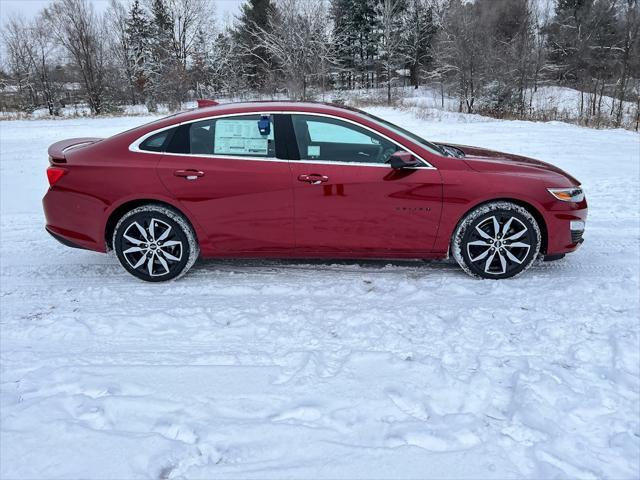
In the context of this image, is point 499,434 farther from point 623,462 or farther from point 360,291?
point 360,291

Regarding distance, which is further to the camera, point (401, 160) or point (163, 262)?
point (163, 262)

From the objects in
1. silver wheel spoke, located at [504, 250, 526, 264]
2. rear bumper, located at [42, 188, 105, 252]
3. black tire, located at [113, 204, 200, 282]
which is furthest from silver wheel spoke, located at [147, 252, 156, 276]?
silver wheel spoke, located at [504, 250, 526, 264]

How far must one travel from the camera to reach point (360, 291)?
364 cm

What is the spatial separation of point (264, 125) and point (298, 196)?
0.71 metres

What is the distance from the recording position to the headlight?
371 centimetres

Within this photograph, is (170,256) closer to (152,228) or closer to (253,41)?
(152,228)

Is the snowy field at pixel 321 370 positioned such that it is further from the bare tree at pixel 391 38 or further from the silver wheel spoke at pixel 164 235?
the bare tree at pixel 391 38

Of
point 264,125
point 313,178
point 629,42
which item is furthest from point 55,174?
point 629,42

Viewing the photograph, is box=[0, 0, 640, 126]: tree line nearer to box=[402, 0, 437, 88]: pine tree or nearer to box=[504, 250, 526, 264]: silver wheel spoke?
box=[402, 0, 437, 88]: pine tree

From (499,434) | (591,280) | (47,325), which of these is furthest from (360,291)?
(47,325)

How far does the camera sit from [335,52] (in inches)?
1487

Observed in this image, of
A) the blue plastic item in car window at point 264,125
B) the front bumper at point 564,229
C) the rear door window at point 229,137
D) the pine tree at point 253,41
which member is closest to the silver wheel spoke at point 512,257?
the front bumper at point 564,229

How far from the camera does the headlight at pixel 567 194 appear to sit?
12.2 feet

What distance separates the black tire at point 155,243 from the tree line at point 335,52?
21.9 meters
